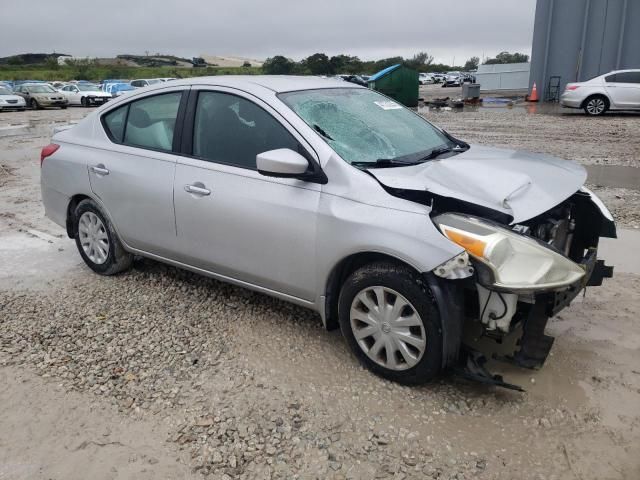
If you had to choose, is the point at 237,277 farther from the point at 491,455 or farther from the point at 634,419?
the point at 634,419

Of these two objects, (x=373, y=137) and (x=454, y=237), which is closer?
(x=454, y=237)

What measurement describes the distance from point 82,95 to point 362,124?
31850 millimetres

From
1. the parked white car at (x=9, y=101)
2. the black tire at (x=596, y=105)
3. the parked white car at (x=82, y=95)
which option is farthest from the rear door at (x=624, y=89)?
the parked white car at (x=9, y=101)

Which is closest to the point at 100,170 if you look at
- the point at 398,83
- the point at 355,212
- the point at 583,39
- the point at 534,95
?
the point at 355,212

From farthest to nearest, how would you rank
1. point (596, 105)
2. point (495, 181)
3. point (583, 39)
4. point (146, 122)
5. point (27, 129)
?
point (583, 39) < point (27, 129) < point (596, 105) < point (146, 122) < point (495, 181)

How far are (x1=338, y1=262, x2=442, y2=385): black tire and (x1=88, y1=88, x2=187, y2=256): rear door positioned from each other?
1532 millimetres

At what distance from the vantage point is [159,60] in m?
99.0

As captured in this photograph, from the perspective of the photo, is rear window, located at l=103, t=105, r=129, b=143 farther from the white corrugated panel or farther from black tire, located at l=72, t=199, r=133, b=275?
the white corrugated panel

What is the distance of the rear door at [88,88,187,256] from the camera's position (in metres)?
4.07

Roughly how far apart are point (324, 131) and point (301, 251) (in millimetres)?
764

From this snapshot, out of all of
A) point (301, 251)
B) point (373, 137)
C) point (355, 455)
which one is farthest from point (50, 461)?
point (373, 137)

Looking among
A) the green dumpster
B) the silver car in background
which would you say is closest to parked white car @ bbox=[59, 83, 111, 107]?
the green dumpster

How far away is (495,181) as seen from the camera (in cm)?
322

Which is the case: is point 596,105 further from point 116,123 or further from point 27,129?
point 27,129
